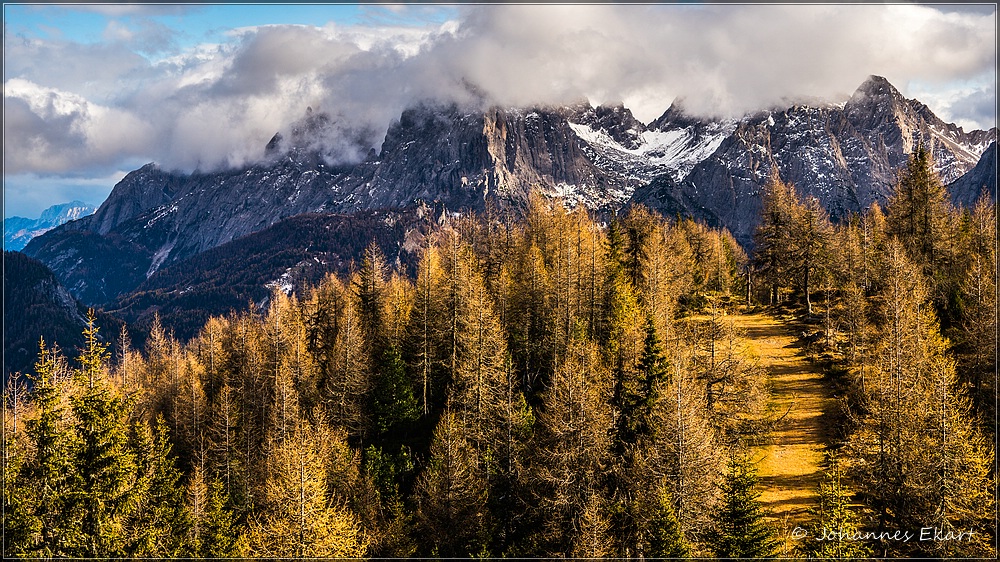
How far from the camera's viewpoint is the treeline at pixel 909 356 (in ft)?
118

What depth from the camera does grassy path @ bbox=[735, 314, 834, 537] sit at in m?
43.4

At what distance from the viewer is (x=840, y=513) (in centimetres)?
3148

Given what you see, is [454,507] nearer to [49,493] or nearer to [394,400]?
[394,400]

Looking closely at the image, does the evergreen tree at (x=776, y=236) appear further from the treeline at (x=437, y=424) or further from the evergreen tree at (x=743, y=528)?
the evergreen tree at (x=743, y=528)

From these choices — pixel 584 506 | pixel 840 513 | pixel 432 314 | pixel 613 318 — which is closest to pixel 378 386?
pixel 432 314

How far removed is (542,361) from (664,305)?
1347cm

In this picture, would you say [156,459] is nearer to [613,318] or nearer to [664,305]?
[613,318]

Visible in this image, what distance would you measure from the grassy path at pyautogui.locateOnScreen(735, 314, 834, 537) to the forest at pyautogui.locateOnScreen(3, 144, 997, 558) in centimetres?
158

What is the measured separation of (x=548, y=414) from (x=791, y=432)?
66.8ft

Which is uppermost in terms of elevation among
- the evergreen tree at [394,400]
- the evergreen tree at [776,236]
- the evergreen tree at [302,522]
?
the evergreen tree at [776,236]

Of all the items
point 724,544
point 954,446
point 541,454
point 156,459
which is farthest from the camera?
point 156,459

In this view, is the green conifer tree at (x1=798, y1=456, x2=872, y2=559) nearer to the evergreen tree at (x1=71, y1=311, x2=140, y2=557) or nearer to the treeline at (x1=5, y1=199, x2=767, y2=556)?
the treeline at (x1=5, y1=199, x2=767, y2=556)

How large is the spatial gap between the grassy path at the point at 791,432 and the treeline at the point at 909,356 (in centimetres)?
225

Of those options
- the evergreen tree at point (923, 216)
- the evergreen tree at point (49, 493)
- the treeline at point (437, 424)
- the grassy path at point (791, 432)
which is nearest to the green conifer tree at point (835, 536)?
the grassy path at point (791, 432)
